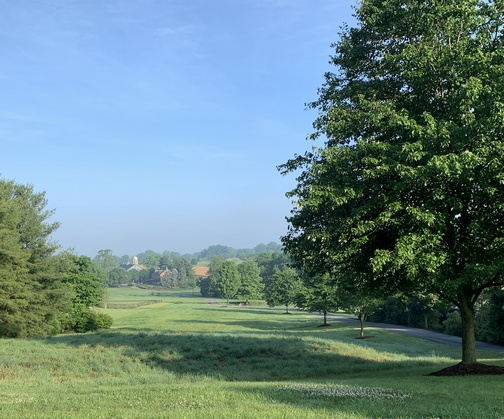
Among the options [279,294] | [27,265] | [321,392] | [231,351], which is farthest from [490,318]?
[279,294]

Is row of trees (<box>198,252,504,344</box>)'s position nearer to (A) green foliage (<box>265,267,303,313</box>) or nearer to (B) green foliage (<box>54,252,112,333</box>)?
(A) green foliage (<box>265,267,303,313</box>)

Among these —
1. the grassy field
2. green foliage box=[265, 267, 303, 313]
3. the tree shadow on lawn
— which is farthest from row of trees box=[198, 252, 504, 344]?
the tree shadow on lawn

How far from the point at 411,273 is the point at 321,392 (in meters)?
5.87

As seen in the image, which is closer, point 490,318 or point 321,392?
point 321,392

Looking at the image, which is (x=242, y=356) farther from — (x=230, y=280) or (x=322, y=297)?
(x=230, y=280)

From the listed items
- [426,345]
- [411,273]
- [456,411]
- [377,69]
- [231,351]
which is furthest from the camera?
[426,345]

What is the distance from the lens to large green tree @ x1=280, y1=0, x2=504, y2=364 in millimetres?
15750

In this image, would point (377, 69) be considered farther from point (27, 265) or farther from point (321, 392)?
point (27, 265)

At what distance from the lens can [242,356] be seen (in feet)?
97.8

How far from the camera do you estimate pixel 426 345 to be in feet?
138

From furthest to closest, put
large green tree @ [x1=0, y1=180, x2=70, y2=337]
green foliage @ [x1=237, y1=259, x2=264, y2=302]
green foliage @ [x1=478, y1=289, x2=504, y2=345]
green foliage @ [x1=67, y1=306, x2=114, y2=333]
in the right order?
green foliage @ [x1=237, y1=259, x2=264, y2=302], green foliage @ [x1=67, y1=306, x2=114, y2=333], large green tree @ [x1=0, y1=180, x2=70, y2=337], green foliage @ [x1=478, y1=289, x2=504, y2=345]

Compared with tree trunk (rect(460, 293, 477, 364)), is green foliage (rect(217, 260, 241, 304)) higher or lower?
lower

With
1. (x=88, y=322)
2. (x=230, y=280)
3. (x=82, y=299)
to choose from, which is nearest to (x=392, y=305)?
(x=88, y=322)

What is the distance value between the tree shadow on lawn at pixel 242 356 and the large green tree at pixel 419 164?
24.9 ft
